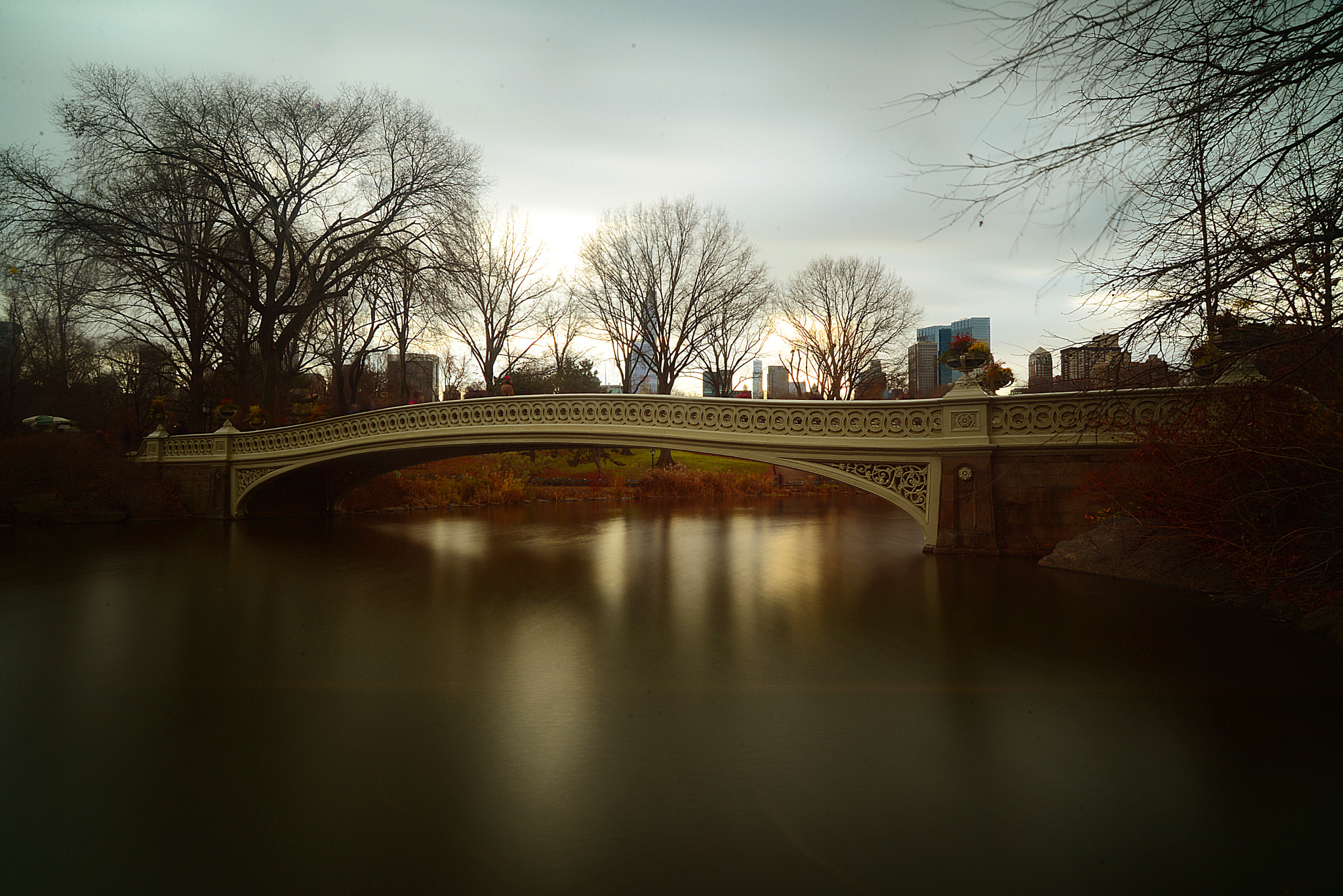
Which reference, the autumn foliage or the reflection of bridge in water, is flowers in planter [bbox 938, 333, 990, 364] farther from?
the autumn foliage

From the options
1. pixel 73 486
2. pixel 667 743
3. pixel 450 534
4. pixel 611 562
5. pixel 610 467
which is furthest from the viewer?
pixel 610 467

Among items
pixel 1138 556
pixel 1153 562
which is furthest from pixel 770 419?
pixel 1153 562

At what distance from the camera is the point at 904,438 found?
10547mm

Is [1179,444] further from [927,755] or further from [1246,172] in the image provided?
[927,755]

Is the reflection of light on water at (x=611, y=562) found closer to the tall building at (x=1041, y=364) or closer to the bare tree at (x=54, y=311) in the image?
the tall building at (x=1041, y=364)

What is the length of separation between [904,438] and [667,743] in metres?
7.71

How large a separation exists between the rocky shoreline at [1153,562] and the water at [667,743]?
0.32 m

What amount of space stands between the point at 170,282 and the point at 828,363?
88.2 ft

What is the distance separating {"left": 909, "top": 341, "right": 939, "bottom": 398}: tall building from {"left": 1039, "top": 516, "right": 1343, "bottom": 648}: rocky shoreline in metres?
25.0

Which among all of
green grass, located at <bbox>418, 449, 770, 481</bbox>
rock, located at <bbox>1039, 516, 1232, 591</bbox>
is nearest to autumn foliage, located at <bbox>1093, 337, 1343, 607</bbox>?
rock, located at <bbox>1039, 516, 1232, 591</bbox>

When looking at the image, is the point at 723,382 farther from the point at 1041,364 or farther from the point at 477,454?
the point at 1041,364

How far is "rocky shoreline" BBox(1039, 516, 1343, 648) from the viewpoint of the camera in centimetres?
688

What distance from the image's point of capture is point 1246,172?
3289 millimetres

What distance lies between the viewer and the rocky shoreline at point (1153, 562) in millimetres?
6883
